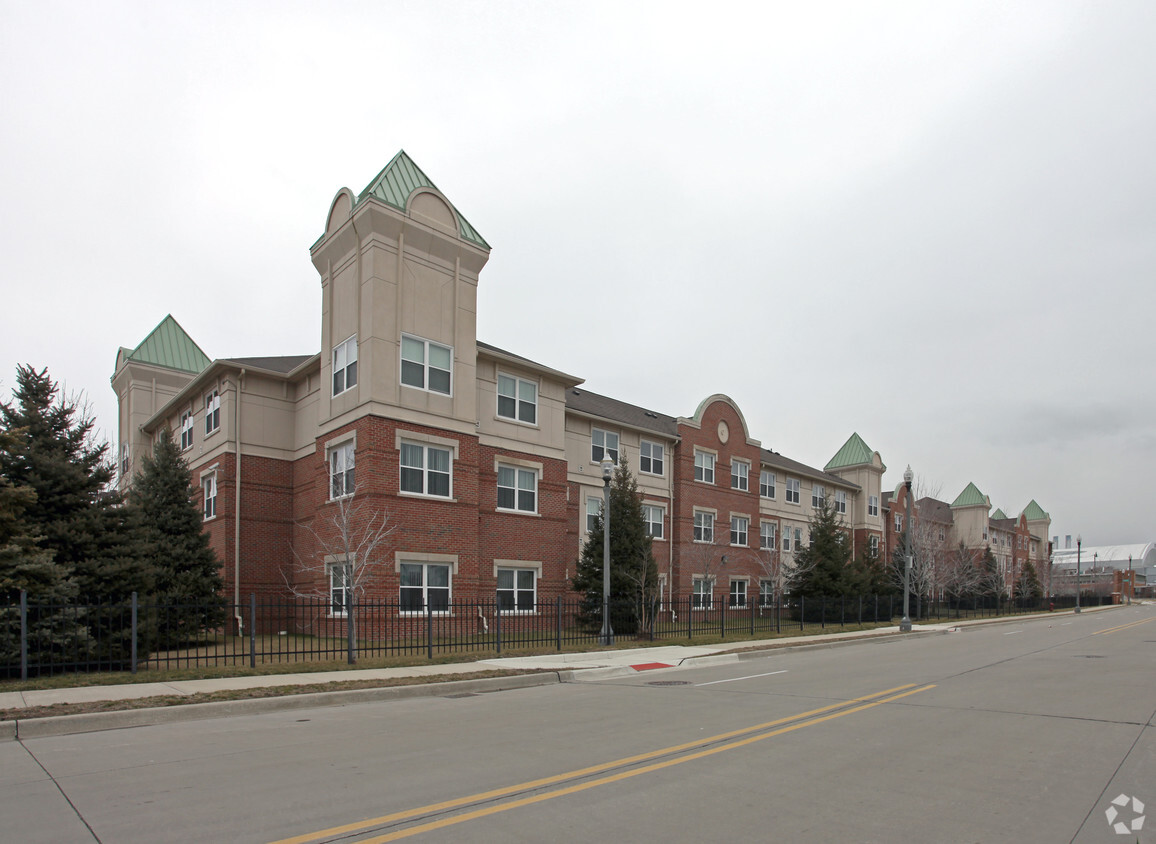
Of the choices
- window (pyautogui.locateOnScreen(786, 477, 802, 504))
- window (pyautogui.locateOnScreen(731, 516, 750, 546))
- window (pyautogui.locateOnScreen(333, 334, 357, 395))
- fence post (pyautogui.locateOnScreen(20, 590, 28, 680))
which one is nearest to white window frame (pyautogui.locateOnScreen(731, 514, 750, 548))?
window (pyautogui.locateOnScreen(731, 516, 750, 546))

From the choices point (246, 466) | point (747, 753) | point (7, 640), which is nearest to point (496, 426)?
point (246, 466)

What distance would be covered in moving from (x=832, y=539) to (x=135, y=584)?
107 feet

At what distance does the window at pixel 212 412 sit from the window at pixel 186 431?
2.04m

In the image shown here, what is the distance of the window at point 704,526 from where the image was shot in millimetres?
38062

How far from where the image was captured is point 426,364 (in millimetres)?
24125

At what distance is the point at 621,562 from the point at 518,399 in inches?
265

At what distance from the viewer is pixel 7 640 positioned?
12930 millimetres

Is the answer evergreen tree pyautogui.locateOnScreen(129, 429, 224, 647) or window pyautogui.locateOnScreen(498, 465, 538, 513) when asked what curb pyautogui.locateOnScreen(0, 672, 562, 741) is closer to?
evergreen tree pyautogui.locateOnScreen(129, 429, 224, 647)

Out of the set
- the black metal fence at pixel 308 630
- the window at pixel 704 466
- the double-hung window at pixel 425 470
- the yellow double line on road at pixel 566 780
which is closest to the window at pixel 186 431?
the black metal fence at pixel 308 630

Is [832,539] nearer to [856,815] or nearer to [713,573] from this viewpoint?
[713,573]

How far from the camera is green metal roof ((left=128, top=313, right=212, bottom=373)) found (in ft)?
117

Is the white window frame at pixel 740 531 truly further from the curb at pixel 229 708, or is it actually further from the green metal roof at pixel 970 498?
the green metal roof at pixel 970 498

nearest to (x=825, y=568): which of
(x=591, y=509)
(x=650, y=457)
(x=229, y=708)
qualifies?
(x=650, y=457)

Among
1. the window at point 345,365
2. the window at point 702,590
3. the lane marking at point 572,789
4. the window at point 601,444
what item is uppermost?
the window at point 345,365
